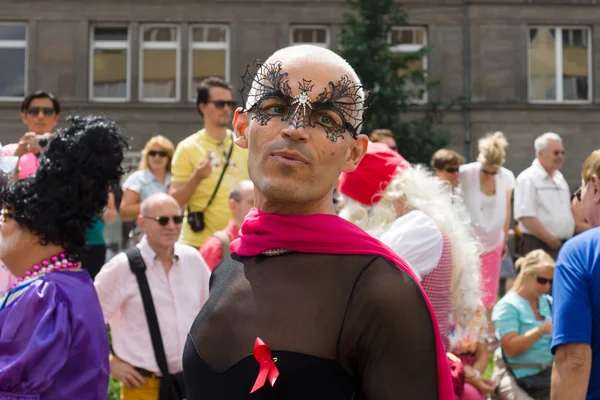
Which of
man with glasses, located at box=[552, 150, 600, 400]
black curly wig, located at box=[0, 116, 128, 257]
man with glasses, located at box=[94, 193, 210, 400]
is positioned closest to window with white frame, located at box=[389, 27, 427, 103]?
man with glasses, located at box=[94, 193, 210, 400]

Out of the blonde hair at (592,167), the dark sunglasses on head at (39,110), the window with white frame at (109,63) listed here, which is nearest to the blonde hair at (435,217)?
the blonde hair at (592,167)

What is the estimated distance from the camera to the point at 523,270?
22.3 feet

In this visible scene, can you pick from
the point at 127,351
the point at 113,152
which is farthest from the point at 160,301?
the point at 113,152

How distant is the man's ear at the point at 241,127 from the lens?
2.24 metres

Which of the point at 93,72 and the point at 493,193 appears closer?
the point at 493,193

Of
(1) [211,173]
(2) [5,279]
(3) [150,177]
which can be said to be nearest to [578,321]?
(2) [5,279]

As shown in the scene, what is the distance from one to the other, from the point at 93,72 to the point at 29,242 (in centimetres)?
2064

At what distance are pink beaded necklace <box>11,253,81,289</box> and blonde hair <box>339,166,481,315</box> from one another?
1415 mm

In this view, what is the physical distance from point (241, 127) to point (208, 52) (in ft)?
71.5

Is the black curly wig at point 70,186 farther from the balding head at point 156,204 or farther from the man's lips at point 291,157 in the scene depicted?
the man's lips at point 291,157

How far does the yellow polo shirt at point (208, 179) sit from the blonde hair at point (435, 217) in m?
2.42

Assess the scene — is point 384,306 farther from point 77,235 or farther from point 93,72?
point 93,72

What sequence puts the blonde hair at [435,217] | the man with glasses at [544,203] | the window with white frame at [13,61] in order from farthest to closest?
1. the window with white frame at [13,61]
2. the man with glasses at [544,203]
3. the blonde hair at [435,217]

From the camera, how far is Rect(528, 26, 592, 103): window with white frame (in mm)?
23844
